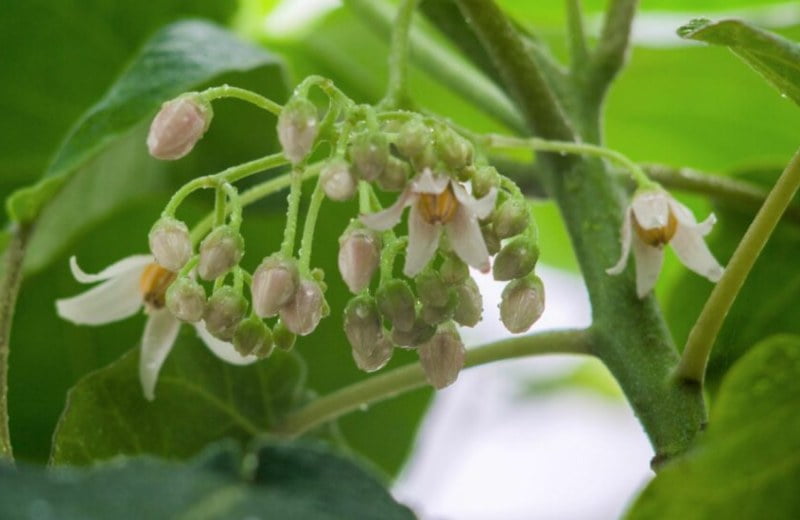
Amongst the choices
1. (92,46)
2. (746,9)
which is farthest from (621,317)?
(746,9)

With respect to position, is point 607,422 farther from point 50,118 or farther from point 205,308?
point 205,308

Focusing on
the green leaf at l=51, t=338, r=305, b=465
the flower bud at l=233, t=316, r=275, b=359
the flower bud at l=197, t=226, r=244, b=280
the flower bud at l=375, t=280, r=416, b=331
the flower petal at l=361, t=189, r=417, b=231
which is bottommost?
the green leaf at l=51, t=338, r=305, b=465

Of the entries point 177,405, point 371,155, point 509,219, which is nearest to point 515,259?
point 509,219

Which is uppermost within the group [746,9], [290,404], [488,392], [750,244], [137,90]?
[137,90]

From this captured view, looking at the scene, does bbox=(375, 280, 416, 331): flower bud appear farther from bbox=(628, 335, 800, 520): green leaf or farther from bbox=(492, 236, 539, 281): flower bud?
bbox=(628, 335, 800, 520): green leaf

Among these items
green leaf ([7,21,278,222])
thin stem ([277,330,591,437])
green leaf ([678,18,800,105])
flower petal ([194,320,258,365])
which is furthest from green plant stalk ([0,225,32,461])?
green leaf ([678,18,800,105])

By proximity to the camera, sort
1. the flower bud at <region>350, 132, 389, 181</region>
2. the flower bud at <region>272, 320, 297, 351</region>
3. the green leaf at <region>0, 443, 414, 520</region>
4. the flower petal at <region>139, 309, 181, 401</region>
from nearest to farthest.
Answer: the green leaf at <region>0, 443, 414, 520</region> → the flower bud at <region>350, 132, 389, 181</region> → the flower bud at <region>272, 320, 297, 351</region> → the flower petal at <region>139, 309, 181, 401</region>

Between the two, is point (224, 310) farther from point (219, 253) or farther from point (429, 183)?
point (429, 183)
